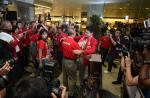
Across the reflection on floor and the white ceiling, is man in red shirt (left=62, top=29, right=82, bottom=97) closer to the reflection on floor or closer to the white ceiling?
the reflection on floor

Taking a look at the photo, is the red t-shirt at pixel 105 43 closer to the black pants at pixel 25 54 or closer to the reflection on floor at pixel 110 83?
the reflection on floor at pixel 110 83

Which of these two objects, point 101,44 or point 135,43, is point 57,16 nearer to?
point 101,44

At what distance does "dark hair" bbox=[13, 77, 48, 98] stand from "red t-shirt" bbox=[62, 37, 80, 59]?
4027 mm

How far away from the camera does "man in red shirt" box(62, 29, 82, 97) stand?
556 centimetres

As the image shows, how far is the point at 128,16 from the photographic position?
20812 millimetres

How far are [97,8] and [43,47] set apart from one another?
29.9 ft

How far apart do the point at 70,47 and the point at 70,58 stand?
29cm

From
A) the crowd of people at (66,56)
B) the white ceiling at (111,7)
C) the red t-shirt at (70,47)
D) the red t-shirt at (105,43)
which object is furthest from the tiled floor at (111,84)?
the white ceiling at (111,7)

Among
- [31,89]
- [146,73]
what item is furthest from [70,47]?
[31,89]

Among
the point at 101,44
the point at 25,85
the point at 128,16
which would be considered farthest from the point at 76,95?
the point at 128,16

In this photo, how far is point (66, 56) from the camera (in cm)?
573

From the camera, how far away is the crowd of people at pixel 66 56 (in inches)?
73.8

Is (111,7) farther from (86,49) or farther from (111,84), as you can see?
(86,49)

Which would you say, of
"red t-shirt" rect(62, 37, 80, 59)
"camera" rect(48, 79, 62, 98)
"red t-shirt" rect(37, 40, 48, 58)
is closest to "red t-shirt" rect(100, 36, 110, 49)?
"red t-shirt" rect(37, 40, 48, 58)
